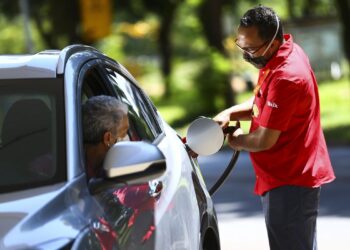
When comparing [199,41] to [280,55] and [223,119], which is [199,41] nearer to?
[223,119]

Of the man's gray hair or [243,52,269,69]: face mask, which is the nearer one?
the man's gray hair

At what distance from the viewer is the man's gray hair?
4.14 m

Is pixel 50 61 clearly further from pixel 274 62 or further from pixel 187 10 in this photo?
pixel 187 10

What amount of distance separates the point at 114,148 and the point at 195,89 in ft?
78.6

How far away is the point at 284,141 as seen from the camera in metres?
4.95

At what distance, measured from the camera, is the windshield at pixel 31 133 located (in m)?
3.75

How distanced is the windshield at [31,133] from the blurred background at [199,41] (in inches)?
630

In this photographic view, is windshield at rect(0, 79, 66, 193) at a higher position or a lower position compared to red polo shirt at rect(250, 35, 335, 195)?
higher

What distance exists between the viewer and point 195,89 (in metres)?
27.6

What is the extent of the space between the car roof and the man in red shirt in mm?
984

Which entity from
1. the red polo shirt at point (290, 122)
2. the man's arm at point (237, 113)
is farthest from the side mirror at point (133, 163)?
the man's arm at point (237, 113)

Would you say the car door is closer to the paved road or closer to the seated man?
the seated man

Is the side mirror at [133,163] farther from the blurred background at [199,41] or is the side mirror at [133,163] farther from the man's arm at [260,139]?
the blurred background at [199,41]

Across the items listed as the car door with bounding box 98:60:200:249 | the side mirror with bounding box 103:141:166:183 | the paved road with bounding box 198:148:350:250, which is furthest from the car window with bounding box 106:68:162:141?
the paved road with bounding box 198:148:350:250
